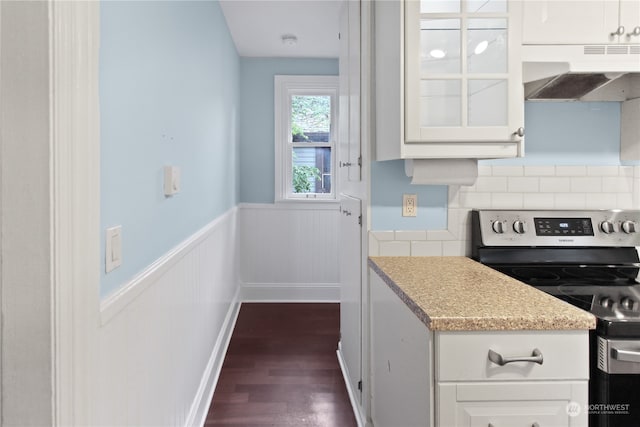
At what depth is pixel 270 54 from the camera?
427 cm

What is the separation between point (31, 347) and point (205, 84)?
1898 millimetres

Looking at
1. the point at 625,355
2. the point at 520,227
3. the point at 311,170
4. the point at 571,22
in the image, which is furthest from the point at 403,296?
the point at 311,170

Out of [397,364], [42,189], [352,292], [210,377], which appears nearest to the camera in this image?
[42,189]

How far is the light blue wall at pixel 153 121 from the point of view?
1.10 m

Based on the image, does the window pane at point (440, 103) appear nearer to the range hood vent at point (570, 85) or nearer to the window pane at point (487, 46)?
the window pane at point (487, 46)

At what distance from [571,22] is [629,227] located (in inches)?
35.0

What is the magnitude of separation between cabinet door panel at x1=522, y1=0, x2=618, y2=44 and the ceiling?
1.61 m

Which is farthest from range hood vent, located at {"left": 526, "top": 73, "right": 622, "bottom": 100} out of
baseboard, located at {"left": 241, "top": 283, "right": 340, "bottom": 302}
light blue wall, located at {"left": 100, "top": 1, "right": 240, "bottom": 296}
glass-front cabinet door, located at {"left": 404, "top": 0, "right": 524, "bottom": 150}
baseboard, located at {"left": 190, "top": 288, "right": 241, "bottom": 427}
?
baseboard, located at {"left": 241, "top": 283, "right": 340, "bottom": 302}

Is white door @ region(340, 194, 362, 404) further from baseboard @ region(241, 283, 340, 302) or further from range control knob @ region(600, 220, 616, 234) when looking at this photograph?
baseboard @ region(241, 283, 340, 302)

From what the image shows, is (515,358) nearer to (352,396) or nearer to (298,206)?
(352,396)

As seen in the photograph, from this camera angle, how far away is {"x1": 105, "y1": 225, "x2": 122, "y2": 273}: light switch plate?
1062 mm

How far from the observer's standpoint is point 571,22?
169cm

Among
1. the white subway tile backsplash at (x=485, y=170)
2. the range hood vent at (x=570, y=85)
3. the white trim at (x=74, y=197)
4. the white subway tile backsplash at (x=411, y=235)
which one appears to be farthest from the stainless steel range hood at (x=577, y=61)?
the white trim at (x=74, y=197)

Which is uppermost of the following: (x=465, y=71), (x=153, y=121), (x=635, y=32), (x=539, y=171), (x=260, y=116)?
(x=260, y=116)
